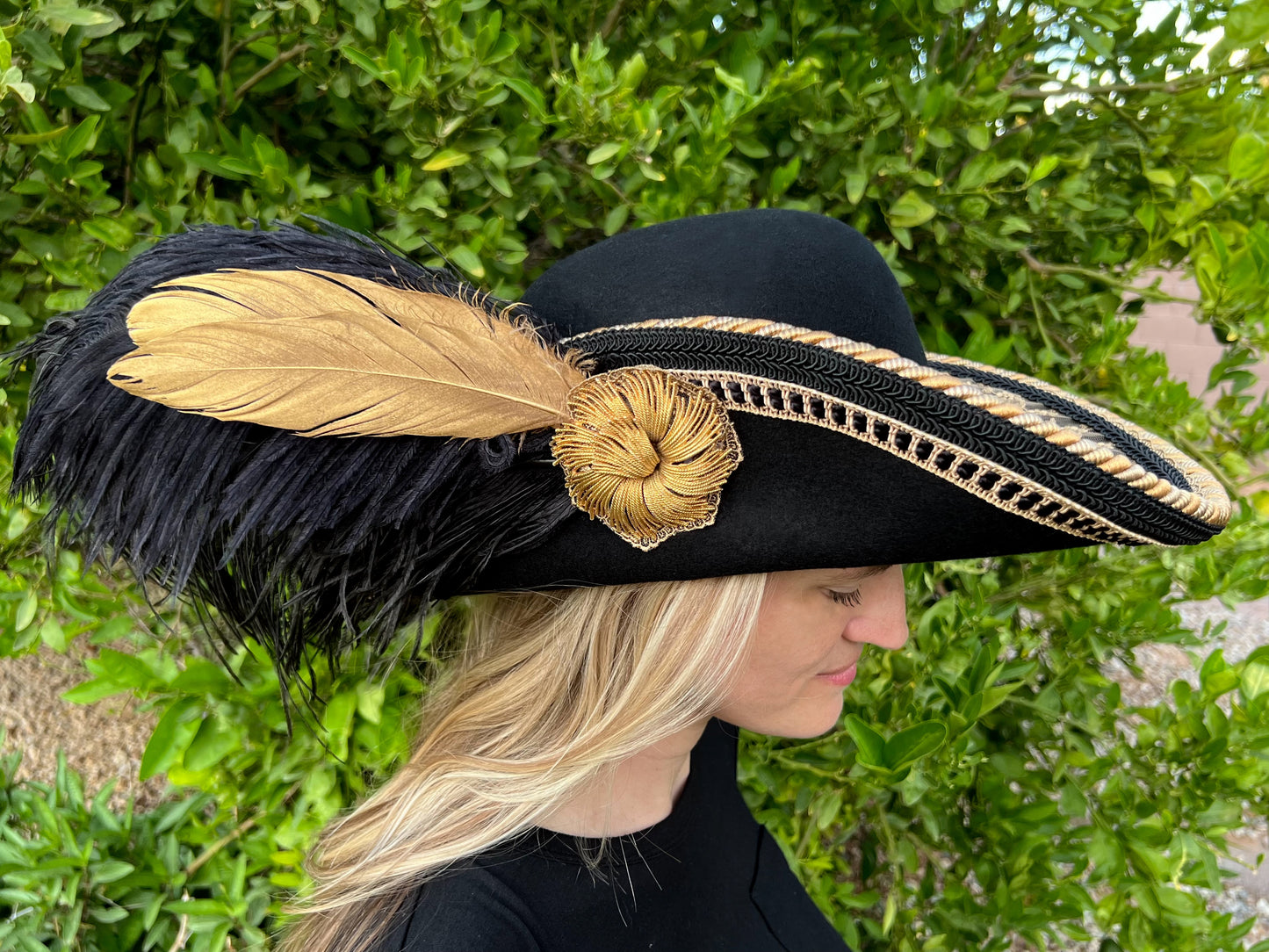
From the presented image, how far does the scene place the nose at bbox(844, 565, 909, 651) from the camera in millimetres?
1133

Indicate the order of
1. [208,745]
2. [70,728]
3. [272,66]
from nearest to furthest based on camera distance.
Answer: [208,745], [272,66], [70,728]

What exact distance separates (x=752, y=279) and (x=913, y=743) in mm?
764

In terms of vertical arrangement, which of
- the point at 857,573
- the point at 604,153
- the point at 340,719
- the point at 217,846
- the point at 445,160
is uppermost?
the point at 604,153

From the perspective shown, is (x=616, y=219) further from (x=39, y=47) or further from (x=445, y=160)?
(x=39, y=47)

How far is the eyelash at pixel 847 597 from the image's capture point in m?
1.08

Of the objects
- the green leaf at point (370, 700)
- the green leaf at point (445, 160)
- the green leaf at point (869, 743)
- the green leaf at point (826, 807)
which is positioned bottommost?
the green leaf at point (826, 807)

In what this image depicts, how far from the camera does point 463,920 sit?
1.00m

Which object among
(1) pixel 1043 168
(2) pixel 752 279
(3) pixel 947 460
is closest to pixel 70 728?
(2) pixel 752 279

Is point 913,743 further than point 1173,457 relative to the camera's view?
Yes

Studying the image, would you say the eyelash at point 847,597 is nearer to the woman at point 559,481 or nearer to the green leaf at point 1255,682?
the woman at point 559,481

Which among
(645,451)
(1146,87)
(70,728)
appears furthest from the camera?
(70,728)

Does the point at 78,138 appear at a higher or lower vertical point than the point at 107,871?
higher

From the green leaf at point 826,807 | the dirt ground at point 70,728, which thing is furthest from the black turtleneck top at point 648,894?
the dirt ground at point 70,728

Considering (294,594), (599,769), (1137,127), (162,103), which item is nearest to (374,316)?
(294,594)
